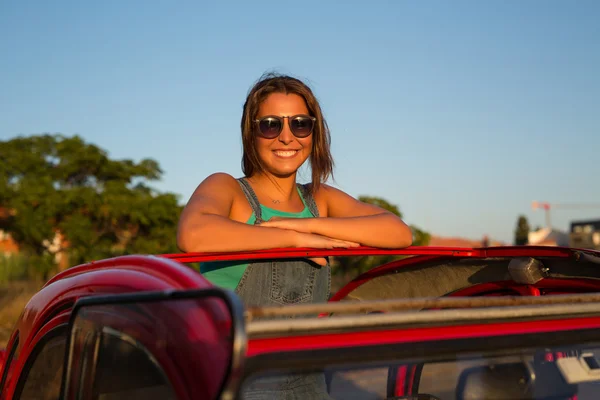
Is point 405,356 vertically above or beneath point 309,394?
above

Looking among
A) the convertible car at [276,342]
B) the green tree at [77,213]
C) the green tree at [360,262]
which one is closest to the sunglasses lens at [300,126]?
the convertible car at [276,342]

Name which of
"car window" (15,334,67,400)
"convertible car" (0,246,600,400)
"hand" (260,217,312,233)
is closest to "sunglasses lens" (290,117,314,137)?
"hand" (260,217,312,233)

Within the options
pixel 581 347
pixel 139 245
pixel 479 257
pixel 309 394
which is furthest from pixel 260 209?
pixel 139 245

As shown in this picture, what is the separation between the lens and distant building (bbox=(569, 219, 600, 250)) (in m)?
33.4

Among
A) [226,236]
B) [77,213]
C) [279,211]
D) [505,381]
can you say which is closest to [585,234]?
[77,213]

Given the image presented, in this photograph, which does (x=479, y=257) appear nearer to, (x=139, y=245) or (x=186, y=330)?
(x=186, y=330)

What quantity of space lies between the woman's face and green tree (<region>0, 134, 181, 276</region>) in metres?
15.9

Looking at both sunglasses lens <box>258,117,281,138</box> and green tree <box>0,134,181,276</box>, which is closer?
sunglasses lens <box>258,117,281,138</box>

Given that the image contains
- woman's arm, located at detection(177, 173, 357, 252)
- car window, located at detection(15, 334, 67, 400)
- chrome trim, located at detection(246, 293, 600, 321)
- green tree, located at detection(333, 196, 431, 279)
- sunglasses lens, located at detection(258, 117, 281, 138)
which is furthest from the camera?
green tree, located at detection(333, 196, 431, 279)

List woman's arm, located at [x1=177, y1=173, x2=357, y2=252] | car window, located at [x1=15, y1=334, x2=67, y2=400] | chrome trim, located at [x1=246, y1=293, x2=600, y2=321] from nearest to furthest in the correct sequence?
1. chrome trim, located at [x1=246, y1=293, x2=600, y2=321]
2. car window, located at [x1=15, y1=334, x2=67, y2=400]
3. woman's arm, located at [x1=177, y1=173, x2=357, y2=252]

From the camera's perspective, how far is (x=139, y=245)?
18969 millimetres

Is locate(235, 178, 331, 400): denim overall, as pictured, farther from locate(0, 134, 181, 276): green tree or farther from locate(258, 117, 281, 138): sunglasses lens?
locate(0, 134, 181, 276): green tree

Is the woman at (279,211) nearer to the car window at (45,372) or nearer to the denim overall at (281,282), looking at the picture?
the denim overall at (281,282)

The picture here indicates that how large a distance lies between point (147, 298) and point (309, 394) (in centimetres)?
49
